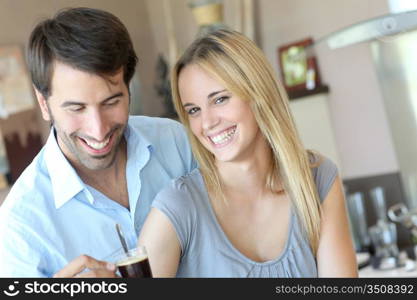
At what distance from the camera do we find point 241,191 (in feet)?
6.08

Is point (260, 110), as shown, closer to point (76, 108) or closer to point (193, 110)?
point (193, 110)

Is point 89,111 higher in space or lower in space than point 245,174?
higher

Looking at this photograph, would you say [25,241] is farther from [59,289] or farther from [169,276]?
[169,276]

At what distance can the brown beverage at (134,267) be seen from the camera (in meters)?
1.42

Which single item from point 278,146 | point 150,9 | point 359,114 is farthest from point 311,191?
point 150,9

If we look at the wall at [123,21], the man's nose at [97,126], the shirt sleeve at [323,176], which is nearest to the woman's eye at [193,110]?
the man's nose at [97,126]

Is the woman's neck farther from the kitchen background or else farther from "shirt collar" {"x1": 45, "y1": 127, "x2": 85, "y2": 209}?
the kitchen background

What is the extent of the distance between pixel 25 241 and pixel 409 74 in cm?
293

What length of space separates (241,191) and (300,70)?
2.60m

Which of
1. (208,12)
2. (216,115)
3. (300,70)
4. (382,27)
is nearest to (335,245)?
(216,115)

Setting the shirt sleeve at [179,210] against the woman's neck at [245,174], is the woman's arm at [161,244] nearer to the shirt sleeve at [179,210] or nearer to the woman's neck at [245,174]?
the shirt sleeve at [179,210]

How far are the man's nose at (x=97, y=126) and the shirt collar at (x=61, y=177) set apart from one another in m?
0.13

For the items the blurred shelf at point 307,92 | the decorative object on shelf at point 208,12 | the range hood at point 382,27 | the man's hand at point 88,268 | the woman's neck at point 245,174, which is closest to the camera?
the man's hand at point 88,268

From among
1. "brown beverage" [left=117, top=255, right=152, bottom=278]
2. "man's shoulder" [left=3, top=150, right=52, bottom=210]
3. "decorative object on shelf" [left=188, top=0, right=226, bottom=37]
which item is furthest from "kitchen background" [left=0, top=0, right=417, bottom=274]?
"brown beverage" [left=117, top=255, right=152, bottom=278]
